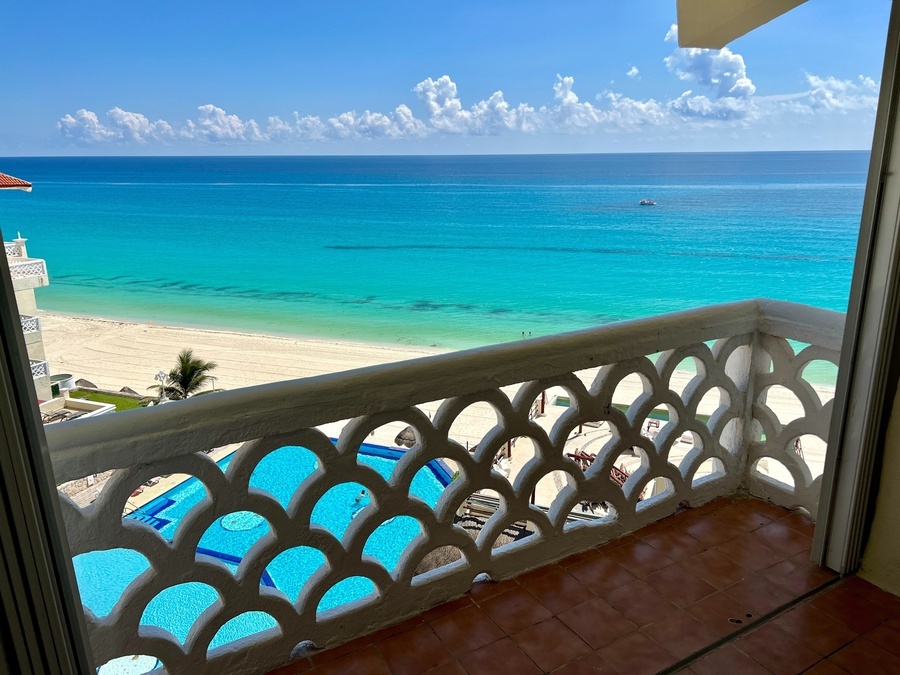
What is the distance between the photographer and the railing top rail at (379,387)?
168cm

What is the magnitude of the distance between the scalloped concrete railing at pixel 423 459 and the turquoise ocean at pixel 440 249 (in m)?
25.8

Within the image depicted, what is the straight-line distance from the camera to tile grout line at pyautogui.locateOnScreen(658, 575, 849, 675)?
82.0 inches

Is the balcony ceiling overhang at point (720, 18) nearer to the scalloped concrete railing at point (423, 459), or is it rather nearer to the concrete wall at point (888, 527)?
the scalloped concrete railing at point (423, 459)

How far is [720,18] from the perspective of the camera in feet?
8.89

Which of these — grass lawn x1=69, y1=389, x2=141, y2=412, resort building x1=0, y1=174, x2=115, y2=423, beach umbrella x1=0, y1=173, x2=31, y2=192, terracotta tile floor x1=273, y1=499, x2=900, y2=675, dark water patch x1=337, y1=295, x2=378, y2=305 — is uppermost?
beach umbrella x1=0, y1=173, x2=31, y2=192

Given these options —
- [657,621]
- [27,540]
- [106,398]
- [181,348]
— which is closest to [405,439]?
[657,621]

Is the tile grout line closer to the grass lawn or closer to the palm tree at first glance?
the palm tree

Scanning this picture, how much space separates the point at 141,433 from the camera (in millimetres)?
1719

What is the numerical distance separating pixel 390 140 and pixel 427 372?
7120cm

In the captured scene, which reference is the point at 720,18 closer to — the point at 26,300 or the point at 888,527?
the point at 888,527

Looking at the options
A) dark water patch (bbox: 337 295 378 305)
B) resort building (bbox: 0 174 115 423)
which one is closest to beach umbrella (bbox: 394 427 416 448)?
resort building (bbox: 0 174 115 423)

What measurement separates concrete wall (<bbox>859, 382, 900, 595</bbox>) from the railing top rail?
1.47ft

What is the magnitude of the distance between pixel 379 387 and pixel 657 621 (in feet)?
4.20

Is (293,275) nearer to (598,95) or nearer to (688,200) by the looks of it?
(688,200)
